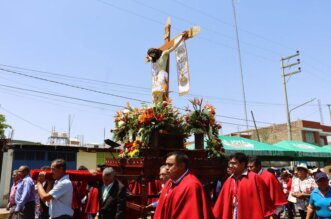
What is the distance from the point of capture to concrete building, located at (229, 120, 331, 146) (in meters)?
37.2

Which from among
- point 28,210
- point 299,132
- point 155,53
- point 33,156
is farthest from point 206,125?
point 299,132

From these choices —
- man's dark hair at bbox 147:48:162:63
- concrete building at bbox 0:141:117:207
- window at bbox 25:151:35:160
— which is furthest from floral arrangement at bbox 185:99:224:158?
window at bbox 25:151:35:160

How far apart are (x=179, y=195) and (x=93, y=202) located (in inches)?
118

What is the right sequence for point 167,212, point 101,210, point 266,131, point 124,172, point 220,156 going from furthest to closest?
point 266,131 < point 220,156 < point 124,172 < point 101,210 < point 167,212

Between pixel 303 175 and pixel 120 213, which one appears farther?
pixel 303 175

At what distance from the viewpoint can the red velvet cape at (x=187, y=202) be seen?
9.73ft

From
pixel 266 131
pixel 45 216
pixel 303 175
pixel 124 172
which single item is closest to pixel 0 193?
pixel 45 216

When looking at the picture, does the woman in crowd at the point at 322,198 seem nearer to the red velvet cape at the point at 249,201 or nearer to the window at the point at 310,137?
the red velvet cape at the point at 249,201

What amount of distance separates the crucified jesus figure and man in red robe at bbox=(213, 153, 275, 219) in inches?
134

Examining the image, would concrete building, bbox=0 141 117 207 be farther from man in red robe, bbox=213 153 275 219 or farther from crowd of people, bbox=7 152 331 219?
man in red robe, bbox=213 153 275 219

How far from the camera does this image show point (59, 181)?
14.6 ft

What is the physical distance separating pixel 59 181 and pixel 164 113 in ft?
6.97

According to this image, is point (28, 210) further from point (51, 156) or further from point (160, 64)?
point (51, 156)

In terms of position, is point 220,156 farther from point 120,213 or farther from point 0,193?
point 0,193
